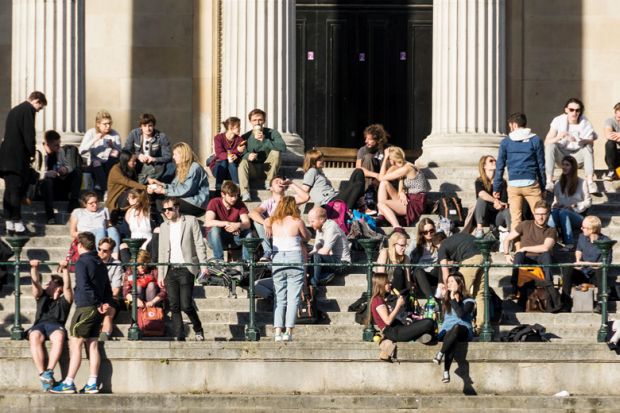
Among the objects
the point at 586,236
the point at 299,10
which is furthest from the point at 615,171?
the point at 299,10

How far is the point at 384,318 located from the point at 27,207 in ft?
22.7

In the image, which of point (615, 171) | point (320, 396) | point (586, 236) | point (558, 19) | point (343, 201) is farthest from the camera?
point (558, 19)

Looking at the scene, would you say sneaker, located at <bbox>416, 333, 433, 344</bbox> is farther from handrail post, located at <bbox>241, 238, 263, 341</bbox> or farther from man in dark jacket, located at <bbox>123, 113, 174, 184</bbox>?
man in dark jacket, located at <bbox>123, 113, 174, 184</bbox>

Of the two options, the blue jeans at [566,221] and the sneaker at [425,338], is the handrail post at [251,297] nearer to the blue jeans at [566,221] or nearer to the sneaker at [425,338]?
the sneaker at [425,338]

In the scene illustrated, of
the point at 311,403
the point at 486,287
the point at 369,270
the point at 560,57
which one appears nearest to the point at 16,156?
the point at 369,270

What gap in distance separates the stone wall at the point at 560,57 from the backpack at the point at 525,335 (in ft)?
34.0

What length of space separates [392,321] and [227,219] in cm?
350

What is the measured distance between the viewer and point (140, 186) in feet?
88.1

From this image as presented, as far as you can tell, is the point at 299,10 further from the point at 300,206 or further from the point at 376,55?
the point at 300,206

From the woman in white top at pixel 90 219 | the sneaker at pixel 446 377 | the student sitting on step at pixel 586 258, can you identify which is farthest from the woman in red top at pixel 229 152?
the sneaker at pixel 446 377

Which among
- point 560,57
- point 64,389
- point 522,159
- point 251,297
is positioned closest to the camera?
point 64,389

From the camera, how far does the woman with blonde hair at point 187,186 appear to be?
2656 centimetres

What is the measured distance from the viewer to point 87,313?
74.4 ft

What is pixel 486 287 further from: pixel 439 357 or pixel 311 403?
pixel 311 403
